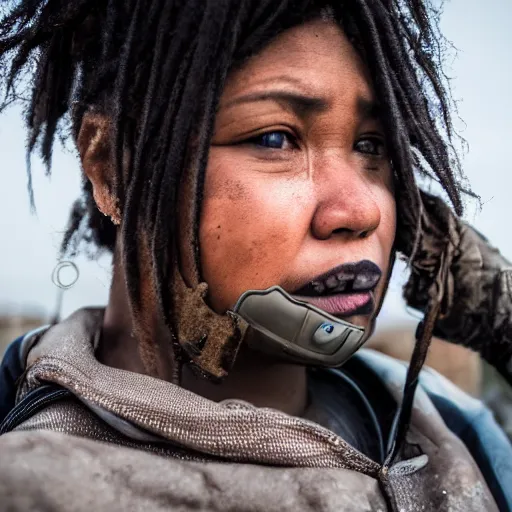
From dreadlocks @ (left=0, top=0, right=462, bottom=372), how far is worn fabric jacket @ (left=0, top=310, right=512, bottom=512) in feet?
0.86

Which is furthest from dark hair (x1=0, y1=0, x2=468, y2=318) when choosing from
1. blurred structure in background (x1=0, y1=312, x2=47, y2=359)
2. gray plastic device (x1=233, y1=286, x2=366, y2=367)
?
blurred structure in background (x1=0, y1=312, x2=47, y2=359)

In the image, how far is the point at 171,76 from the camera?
1604mm

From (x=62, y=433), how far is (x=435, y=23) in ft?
4.55

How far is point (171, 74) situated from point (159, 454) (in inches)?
33.0

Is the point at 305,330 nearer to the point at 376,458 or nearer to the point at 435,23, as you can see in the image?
the point at 376,458

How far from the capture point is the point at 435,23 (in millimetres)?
1878

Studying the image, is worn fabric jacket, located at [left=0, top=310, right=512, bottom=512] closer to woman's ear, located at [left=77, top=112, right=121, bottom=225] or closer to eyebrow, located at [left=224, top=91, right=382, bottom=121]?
woman's ear, located at [left=77, top=112, right=121, bottom=225]

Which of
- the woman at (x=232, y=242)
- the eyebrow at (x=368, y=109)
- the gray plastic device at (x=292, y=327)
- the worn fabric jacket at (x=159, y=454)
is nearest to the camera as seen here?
the worn fabric jacket at (x=159, y=454)

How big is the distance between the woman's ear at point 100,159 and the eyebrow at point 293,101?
1.13ft

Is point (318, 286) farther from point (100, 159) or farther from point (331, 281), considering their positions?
point (100, 159)

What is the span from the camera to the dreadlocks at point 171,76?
1571 mm

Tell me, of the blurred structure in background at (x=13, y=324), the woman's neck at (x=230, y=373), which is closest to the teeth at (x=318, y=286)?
the woman's neck at (x=230, y=373)

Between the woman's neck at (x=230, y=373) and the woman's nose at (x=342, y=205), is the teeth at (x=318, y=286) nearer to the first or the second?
the woman's nose at (x=342, y=205)

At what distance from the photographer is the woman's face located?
1.56 m
